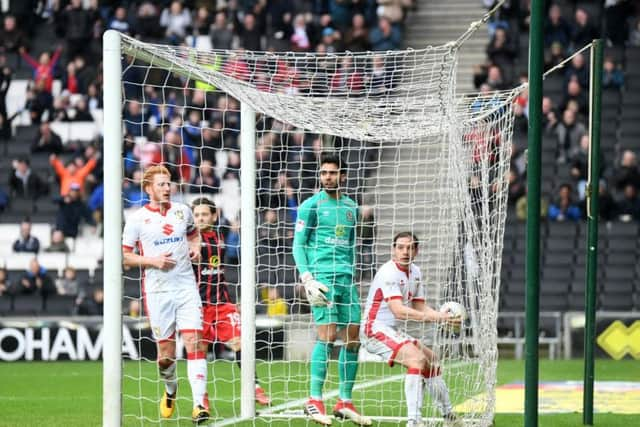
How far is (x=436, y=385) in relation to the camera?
9.39 metres

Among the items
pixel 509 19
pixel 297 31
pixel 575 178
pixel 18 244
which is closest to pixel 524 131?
pixel 575 178

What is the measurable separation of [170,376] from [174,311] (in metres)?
0.53

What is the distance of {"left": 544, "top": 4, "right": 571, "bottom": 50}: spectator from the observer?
21953 mm

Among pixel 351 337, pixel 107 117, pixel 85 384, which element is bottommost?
pixel 85 384

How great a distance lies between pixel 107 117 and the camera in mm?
8523

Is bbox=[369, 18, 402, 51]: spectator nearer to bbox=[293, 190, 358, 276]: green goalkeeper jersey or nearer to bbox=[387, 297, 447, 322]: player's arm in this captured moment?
bbox=[293, 190, 358, 276]: green goalkeeper jersey

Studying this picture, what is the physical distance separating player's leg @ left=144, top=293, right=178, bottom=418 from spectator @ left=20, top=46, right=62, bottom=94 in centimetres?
1392

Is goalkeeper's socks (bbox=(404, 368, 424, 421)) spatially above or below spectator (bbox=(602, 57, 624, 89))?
below

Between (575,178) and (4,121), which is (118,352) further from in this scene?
(4,121)

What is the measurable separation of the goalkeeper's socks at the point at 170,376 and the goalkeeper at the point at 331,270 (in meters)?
1.15

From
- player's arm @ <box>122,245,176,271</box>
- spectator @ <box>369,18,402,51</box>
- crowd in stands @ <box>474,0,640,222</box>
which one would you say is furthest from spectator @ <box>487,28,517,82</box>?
player's arm @ <box>122,245,176,271</box>

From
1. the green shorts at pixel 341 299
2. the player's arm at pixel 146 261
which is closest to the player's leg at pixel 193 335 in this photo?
the player's arm at pixel 146 261

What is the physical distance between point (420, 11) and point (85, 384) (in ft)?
42.1

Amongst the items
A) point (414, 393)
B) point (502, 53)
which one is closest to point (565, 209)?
point (502, 53)
